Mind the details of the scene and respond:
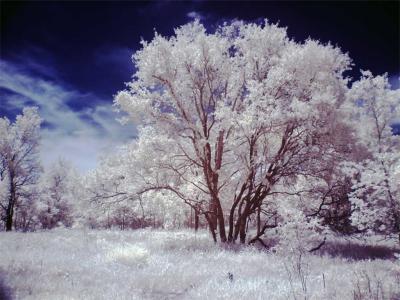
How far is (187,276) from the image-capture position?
9281 millimetres

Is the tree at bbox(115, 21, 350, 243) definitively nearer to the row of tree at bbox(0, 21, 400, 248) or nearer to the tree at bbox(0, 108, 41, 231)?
the row of tree at bbox(0, 21, 400, 248)

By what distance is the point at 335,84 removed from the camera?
1664cm

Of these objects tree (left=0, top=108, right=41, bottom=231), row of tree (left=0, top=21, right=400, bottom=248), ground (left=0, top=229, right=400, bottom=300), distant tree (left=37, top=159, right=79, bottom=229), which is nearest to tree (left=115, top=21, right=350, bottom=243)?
row of tree (left=0, top=21, right=400, bottom=248)

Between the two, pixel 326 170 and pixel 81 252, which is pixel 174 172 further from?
pixel 326 170

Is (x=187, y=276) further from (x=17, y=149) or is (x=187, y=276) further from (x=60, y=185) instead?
(x=60, y=185)

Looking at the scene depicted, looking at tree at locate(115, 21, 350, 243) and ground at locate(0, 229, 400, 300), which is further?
tree at locate(115, 21, 350, 243)

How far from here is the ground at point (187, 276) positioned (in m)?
7.45

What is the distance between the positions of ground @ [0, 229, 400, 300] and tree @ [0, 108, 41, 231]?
21814 millimetres

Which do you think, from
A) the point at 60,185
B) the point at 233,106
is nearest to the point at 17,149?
the point at 60,185

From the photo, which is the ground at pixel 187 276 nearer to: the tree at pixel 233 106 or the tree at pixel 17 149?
the tree at pixel 233 106

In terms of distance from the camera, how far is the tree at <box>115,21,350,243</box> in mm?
15438

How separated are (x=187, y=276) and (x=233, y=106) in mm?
10266

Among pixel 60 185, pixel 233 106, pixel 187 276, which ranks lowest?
pixel 187 276

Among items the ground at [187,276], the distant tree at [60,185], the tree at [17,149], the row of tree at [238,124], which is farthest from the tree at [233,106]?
the distant tree at [60,185]
